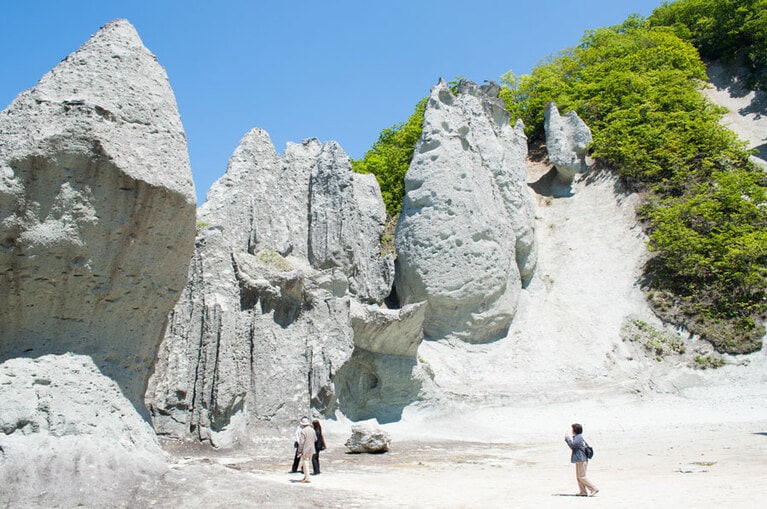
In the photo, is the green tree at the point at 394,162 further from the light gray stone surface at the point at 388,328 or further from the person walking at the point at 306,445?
the person walking at the point at 306,445

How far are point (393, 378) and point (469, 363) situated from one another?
14.4 ft

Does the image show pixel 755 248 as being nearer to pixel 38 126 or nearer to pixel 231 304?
pixel 231 304

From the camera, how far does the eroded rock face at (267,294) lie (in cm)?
1120

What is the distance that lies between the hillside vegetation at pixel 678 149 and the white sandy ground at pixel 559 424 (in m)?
1.08

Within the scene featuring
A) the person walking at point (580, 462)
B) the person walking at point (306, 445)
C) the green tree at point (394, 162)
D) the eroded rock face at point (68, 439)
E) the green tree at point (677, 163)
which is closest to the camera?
the eroded rock face at point (68, 439)

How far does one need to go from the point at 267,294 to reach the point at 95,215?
6.20 m

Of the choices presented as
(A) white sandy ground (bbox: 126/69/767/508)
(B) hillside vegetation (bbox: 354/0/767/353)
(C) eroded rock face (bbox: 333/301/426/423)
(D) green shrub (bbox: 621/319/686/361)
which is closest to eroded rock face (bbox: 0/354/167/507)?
(A) white sandy ground (bbox: 126/69/767/508)

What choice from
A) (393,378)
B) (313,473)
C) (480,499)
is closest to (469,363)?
(393,378)

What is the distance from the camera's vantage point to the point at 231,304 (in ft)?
39.2

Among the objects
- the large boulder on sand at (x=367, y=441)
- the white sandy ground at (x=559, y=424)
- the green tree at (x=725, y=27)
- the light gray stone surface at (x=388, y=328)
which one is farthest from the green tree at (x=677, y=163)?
the large boulder on sand at (x=367, y=441)

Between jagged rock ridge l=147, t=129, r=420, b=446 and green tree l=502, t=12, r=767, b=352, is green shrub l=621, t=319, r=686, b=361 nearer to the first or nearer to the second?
green tree l=502, t=12, r=767, b=352

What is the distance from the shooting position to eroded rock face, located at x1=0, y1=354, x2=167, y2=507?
5.98m

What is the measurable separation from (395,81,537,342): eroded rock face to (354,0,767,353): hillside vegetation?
5889 millimetres

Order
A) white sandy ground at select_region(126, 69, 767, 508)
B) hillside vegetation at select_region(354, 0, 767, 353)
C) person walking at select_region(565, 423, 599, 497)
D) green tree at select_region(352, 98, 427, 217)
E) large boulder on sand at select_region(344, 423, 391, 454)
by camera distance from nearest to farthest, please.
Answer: white sandy ground at select_region(126, 69, 767, 508) → person walking at select_region(565, 423, 599, 497) → large boulder on sand at select_region(344, 423, 391, 454) → hillside vegetation at select_region(354, 0, 767, 353) → green tree at select_region(352, 98, 427, 217)
